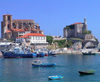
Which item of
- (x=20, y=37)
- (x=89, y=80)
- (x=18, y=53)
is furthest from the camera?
(x=20, y=37)

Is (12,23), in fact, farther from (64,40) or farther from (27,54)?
(27,54)

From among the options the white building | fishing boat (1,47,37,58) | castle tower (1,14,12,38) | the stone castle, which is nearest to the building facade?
castle tower (1,14,12,38)

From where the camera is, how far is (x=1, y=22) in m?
123

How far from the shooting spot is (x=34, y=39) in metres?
Answer: 113

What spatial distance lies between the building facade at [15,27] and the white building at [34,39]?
484cm

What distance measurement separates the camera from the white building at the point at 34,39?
362ft

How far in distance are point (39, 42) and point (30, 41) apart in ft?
12.0

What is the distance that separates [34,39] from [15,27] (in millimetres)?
13284

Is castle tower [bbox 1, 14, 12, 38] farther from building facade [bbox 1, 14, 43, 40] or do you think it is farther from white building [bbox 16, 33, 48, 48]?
white building [bbox 16, 33, 48, 48]

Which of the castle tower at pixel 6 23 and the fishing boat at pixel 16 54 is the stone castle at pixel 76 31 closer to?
the castle tower at pixel 6 23

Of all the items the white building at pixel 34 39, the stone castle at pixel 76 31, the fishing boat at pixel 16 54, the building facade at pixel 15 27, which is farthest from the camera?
the stone castle at pixel 76 31

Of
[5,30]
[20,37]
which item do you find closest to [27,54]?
[20,37]

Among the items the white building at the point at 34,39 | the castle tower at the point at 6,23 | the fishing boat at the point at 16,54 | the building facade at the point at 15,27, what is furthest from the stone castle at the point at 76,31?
the fishing boat at the point at 16,54

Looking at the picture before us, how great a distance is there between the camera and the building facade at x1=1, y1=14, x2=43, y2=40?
382ft
